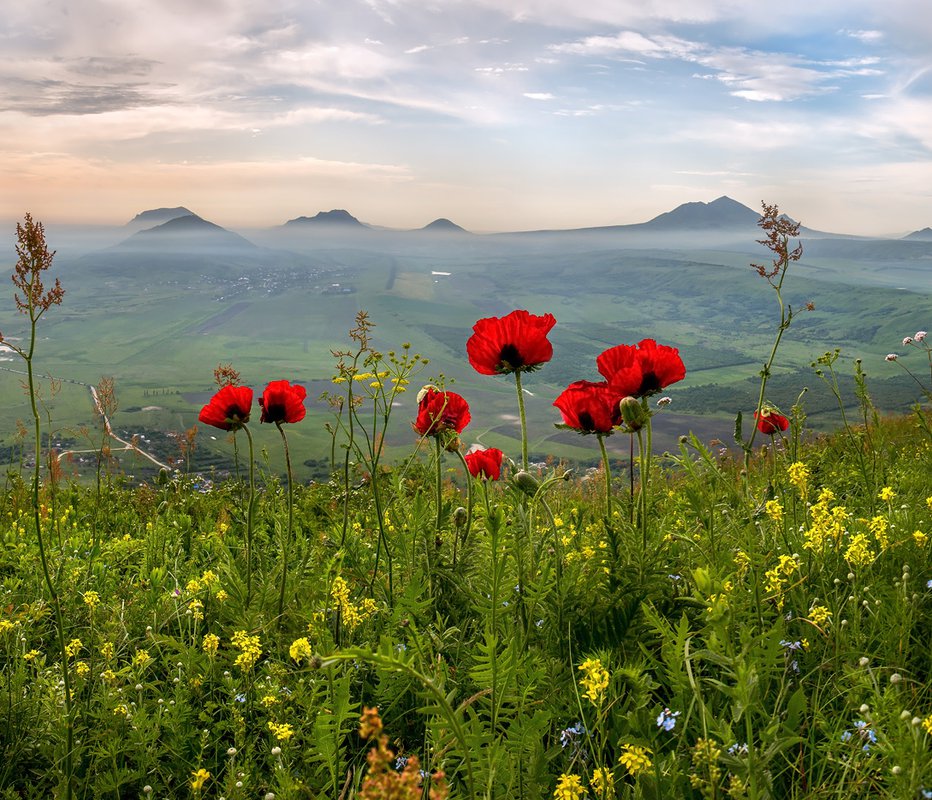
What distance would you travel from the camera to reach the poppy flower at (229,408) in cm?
343

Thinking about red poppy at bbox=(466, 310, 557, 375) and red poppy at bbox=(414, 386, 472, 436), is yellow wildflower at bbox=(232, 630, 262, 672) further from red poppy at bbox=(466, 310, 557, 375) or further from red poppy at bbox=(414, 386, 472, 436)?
red poppy at bbox=(466, 310, 557, 375)

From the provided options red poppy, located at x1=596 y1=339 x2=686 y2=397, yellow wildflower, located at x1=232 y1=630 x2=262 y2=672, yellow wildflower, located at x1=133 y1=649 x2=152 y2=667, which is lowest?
yellow wildflower, located at x1=133 y1=649 x2=152 y2=667

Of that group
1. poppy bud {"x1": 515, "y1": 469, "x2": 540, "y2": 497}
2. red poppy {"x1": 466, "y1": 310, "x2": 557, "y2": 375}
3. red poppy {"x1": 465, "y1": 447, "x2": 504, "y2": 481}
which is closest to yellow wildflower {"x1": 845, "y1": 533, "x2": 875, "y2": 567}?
poppy bud {"x1": 515, "y1": 469, "x2": 540, "y2": 497}

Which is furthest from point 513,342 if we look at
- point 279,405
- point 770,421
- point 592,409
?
point 770,421

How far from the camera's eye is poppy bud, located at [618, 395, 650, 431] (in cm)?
256

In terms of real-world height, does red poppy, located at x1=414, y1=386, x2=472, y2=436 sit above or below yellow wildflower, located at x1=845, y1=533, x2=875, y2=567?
above

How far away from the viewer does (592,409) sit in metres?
2.76

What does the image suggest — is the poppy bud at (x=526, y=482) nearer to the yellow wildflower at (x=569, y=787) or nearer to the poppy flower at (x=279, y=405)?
the yellow wildflower at (x=569, y=787)

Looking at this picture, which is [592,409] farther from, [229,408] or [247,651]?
[229,408]

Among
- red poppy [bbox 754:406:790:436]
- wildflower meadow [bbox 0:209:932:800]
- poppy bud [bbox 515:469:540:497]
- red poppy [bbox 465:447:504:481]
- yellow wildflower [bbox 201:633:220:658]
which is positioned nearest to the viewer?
wildflower meadow [bbox 0:209:932:800]

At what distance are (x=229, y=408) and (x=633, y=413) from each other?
1919mm

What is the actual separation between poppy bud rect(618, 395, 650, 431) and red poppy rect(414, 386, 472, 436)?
70 cm

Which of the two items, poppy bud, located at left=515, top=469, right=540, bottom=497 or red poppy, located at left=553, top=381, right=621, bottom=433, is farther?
red poppy, located at left=553, top=381, right=621, bottom=433

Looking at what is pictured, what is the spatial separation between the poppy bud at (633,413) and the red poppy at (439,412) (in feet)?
2.29
